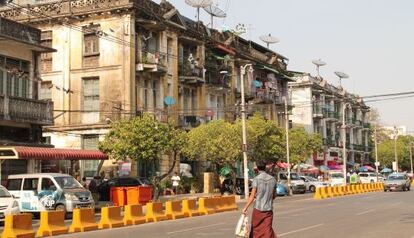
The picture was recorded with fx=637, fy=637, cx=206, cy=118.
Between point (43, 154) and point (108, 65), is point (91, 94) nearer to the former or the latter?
point (108, 65)

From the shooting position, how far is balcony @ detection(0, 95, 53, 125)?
30.4m

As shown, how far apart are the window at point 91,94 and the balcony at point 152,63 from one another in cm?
328

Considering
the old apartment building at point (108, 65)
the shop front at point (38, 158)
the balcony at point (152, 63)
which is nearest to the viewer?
the shop front at point (38, 158)

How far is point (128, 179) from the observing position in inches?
1404

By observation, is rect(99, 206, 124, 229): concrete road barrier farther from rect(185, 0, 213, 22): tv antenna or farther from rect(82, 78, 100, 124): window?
rect(185, 0, 213, 22): tv antenna

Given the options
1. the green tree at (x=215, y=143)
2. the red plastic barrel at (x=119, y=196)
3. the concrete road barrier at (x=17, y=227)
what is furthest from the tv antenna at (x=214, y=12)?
the concrete road barrier at (x=17, y=227)

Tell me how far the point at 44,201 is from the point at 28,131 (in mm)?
9120

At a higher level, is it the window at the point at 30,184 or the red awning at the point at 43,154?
the red awning at the point at 43,154

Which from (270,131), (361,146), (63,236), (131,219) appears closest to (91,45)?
(270,131)

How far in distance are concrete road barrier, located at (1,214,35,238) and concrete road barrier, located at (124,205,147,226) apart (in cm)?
475

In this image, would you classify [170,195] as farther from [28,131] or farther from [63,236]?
[63,236]

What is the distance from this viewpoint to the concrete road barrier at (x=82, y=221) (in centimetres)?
2033

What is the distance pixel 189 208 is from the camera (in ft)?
88.0

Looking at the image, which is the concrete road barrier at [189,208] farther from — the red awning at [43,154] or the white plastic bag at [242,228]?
the white plastic bag at [242,228]
